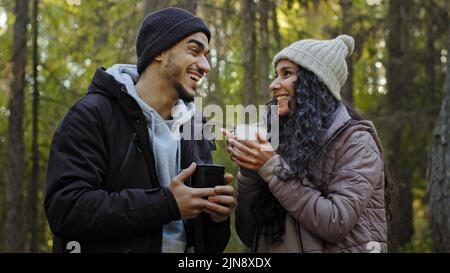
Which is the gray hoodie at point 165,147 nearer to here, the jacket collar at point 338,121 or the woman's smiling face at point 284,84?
the woman's smiling face at point 284,84

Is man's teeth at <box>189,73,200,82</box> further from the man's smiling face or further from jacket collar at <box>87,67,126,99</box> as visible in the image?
jacket collar at <box>87,67,126,99</box>

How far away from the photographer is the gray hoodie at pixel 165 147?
10.4 ft

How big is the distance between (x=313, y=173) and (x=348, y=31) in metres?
5.91

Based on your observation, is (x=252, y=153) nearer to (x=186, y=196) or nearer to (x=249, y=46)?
(x=186, y=196)

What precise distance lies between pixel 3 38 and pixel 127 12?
199cm

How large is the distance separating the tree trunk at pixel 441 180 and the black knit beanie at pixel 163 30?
3.37m

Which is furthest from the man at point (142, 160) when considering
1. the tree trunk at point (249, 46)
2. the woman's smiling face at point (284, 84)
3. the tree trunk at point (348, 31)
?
the tree trunk at point (348, 31)

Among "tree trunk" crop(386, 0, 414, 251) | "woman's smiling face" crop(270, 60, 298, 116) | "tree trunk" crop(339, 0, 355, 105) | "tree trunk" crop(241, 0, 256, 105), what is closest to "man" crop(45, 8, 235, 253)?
"woman's smiling face" crop(270, 60, 298, 116)

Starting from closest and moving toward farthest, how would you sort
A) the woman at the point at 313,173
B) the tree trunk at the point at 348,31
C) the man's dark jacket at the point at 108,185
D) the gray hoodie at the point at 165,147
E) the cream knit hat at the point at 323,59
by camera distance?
1. the man's dark jacket at the point at 108,185
2. the woman at the point at 313,173
3. the gray hoodie at the point at 165,147
4. the cream knit hat at the point at 323,59
5. the tree trunk at the point at 348,31

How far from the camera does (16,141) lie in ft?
25.8

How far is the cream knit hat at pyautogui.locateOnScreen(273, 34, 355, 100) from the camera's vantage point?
3311mm

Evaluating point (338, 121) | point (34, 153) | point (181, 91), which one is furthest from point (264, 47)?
point (338, 121)

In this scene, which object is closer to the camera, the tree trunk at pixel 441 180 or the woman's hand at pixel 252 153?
the woman's hand at pixel 252 153

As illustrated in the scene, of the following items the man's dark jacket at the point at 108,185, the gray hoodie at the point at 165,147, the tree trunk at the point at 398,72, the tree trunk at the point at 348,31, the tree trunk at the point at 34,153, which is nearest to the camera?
the man's dark jacket at the point at 108,185
